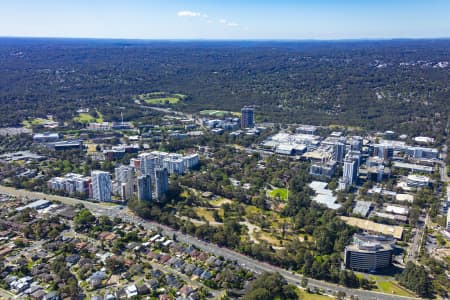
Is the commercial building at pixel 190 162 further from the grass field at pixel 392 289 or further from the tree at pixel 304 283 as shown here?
the grass field at pixel 392 289

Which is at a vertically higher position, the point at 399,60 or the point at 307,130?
the point at 399,60

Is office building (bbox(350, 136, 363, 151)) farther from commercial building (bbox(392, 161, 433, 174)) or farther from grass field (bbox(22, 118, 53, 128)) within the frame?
grass field (bbox(22, 118, 53, 128))

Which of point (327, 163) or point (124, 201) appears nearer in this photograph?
point (124, 201)

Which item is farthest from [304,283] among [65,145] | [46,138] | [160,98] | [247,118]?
[160,98]

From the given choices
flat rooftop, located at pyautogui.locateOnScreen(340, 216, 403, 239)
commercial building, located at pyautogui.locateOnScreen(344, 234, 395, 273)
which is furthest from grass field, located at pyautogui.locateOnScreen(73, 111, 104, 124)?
commercial building, located at pyautogui.locateOnScreen(344, 234, 395, 273)

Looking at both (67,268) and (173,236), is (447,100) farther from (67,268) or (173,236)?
(67,268)

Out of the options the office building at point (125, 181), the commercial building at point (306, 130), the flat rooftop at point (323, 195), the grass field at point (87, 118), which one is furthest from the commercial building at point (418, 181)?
the grass field at point (87, 118)

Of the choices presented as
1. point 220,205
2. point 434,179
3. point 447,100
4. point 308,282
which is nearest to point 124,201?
point 220,205
